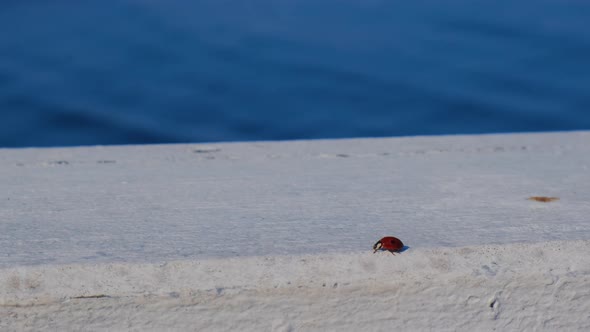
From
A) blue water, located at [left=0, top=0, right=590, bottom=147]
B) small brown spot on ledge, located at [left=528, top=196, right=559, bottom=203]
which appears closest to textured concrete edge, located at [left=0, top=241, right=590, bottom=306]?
small brown spot on ledge, located at [left=528, top=196, right=559, bottom=203]

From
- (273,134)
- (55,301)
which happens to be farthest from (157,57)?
(55,301)

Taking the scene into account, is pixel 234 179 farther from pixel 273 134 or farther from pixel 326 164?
pixel 273 134

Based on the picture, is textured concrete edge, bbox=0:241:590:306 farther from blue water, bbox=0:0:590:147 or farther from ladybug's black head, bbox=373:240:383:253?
blue water, bbox=0:0:590:147

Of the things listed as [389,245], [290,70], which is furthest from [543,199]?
[290,70]

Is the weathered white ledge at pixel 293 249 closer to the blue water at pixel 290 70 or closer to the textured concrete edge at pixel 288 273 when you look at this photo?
the textured concrete edge at pixel 288 273

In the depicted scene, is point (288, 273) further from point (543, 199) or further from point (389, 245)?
point (543, 199)

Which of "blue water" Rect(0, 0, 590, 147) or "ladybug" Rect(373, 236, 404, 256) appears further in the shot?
"blue water" Rect(0, 0, 590, 147)

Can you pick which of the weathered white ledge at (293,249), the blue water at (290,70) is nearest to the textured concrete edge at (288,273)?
the weathered white ledge at (293,249)

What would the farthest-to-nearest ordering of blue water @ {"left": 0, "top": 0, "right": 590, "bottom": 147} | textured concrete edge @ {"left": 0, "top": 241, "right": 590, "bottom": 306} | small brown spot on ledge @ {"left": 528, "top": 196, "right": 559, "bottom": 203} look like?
blue water @ {"left": 0, "top": 0, "right": 590, "bottom": 147}
small brown spot on ledge @ {"left": 528, "top": 196, "right": 559, "bottom": 203}
textured concrete edge @ {"left": 0, "top": 241, "right": 590, "bottom": 306}
